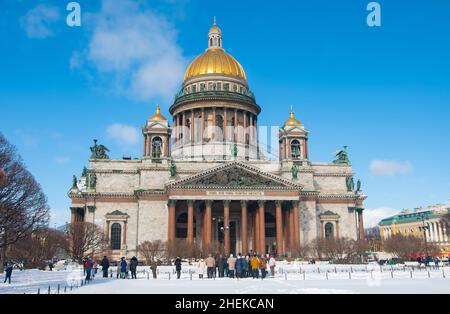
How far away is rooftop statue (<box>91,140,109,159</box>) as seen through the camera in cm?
6988

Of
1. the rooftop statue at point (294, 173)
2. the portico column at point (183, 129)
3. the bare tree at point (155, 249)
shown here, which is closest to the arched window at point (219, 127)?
the portico column at point (183, 129)

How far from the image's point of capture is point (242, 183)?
6250 cm

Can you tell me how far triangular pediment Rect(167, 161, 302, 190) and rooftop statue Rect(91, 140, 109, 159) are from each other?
1592cm

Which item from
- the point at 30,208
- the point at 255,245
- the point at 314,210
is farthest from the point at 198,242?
the point at 30,208

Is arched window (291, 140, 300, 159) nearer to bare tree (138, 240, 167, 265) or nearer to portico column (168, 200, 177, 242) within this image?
portico column (168, 200, 177, 242)

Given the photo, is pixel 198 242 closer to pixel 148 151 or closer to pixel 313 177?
pixel 148 151

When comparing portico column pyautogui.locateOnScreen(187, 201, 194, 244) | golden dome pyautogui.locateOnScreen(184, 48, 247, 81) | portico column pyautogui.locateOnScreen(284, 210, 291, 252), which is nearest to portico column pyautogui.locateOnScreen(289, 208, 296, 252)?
portico column pyautogui.locateOnScreen(284, 210, 291, 252)

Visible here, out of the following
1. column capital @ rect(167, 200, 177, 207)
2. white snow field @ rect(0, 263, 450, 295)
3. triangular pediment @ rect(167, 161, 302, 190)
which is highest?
triangular pediment @ rect(167, 161, 302, 190)

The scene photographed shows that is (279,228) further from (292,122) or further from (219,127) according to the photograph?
(219,127)

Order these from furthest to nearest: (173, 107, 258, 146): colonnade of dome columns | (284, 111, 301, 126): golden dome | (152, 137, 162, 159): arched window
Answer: (173, 107, 258, 146): colonnade of dome columns, (284, 111, 301, 126): golden dome, (152, 137, 162, 159): arched window

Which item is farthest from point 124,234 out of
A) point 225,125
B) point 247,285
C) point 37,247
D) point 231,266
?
point 247,285

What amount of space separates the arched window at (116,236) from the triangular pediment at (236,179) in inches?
459

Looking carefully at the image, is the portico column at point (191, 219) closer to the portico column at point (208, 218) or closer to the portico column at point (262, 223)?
the portico column at point (208, 218)
